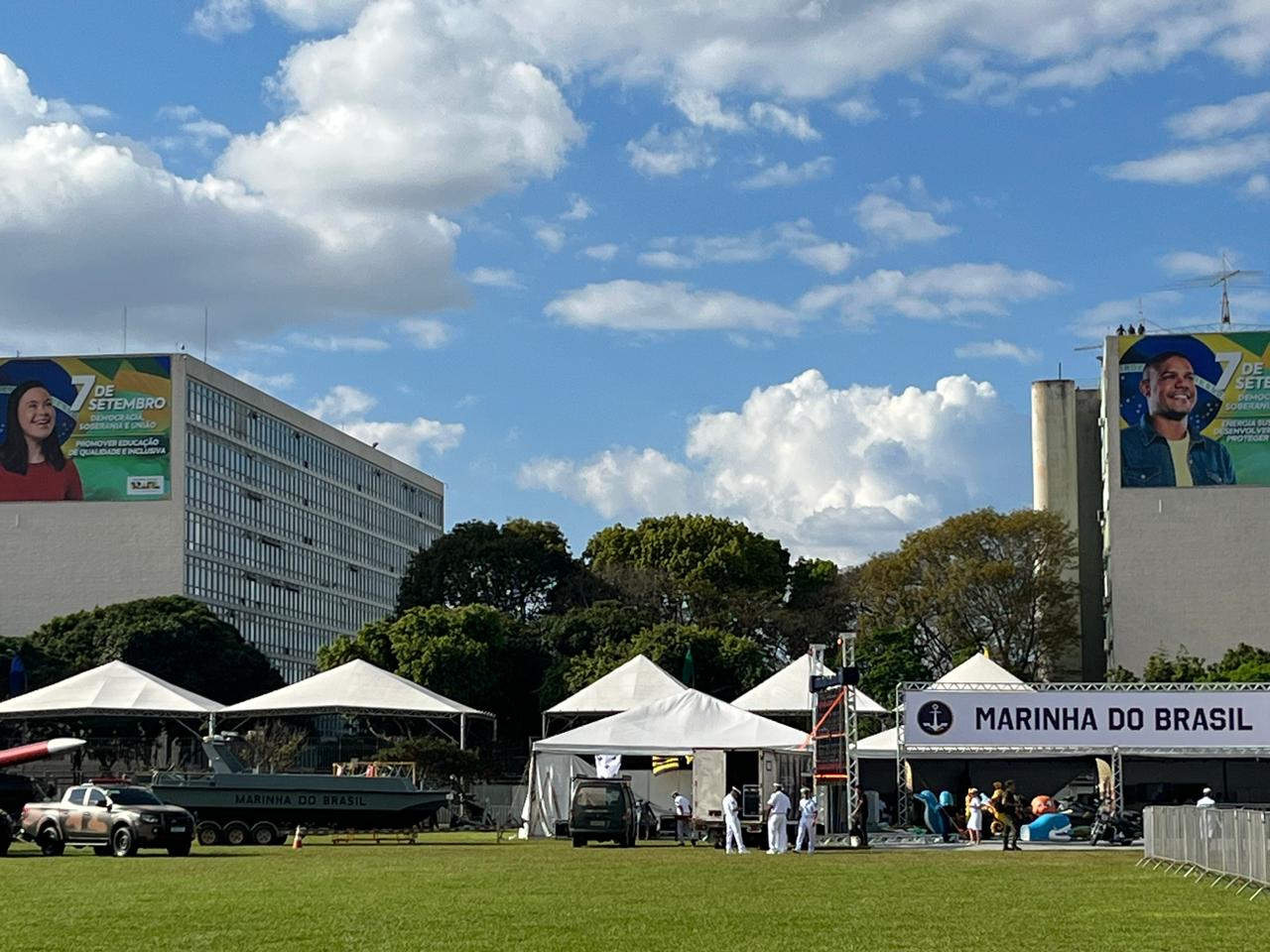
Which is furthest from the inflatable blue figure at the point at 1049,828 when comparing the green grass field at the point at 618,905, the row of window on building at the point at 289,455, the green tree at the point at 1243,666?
the row of window on building at the point at 289,455

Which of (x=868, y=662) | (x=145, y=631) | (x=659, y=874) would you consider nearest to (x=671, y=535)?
(x=868, y=662)

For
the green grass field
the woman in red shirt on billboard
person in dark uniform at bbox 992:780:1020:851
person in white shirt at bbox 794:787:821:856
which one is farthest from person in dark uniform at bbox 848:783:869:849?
the woman in red shirt on billboard

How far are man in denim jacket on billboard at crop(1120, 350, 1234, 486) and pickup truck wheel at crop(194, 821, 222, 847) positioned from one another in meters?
61.9

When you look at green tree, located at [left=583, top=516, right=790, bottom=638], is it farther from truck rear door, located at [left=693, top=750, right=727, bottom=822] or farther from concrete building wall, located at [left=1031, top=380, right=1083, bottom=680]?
truck rear door, located at [left=693, top=750, right=727, bottom=822]

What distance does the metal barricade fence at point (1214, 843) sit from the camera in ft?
75.7

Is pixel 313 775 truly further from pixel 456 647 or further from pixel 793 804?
pixel 456 647

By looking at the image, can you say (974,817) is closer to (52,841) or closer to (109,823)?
(109,823)

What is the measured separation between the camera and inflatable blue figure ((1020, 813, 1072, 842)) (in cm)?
4238

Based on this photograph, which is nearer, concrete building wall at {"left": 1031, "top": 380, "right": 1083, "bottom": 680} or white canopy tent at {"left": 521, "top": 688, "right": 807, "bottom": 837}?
white canopy tent at {"left": 521, "top": 688, "right": 807, "bottom": 837}

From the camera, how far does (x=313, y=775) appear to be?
43.6 metres

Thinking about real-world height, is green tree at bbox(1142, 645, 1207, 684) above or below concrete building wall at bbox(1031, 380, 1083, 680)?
below

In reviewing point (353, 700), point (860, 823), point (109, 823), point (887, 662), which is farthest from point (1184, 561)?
point (109, 823)

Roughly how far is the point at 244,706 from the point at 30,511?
47.3 m

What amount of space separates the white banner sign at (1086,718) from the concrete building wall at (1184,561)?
173 feet
